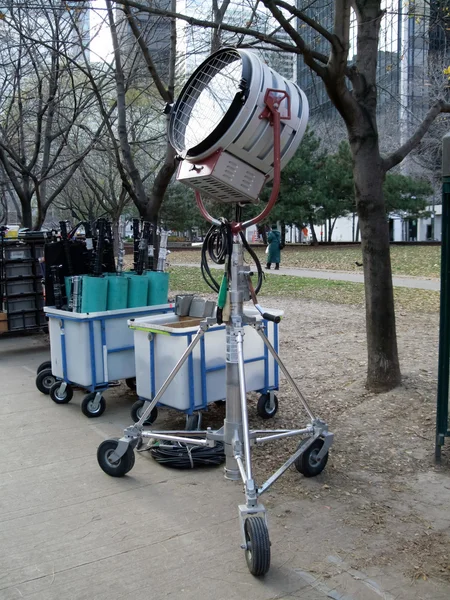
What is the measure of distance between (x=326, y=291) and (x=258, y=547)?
12.8 metres

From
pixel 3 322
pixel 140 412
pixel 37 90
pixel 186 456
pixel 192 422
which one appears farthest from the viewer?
pixel 37 90

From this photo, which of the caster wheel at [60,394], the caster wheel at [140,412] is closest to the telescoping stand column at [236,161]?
the caster wheel at [140,412]

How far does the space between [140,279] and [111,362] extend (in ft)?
3.08

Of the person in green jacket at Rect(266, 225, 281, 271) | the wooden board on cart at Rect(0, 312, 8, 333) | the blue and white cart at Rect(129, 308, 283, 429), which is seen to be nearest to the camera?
the blue and white cart at Rect(129, 308, 283, 429)

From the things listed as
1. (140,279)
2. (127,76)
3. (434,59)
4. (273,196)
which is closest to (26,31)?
(127,76)

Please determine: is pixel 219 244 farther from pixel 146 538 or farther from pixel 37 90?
pixel 37 90

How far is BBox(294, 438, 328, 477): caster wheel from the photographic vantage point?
439 centimetres

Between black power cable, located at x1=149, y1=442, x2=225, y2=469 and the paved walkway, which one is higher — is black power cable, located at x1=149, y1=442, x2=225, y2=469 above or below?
below

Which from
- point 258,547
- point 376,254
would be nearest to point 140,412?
point 258,547

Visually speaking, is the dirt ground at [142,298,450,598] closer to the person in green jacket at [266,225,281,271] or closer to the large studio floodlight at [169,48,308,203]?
the large studio floodlight at [169,48,308,203]

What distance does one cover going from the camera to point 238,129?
12.1 ft

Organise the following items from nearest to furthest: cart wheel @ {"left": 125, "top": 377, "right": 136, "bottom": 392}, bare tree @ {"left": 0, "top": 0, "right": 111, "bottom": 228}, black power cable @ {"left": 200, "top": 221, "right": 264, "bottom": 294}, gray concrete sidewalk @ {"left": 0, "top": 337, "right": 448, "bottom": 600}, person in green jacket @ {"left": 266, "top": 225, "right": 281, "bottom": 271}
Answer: gray concrete sidewalk @ {"left": 0, "top": 337, "right": 448, "bottom": 600}, black power cable @ {"left": 200, "top": 221, "right": 264, "bottom": 294}, cart wheel @ {"left": 125, "top": 377, "right": 136, "bottom": 392}, bare tree @ {"left": 0, "top": 0, "right": 111, "bottom": 228}, person in green jacket @ {"left": 266, "top": 225, "right": 281, "bottom": 271}

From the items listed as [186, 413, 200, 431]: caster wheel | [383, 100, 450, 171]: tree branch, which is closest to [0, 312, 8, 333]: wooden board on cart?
[186, 413, 200, 431]: caster wheel

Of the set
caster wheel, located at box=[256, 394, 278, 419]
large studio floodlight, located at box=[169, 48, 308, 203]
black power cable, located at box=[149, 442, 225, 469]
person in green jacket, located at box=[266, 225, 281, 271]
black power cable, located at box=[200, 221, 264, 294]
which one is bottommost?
black power cable, located at box=[149, 442, 225, 469]
